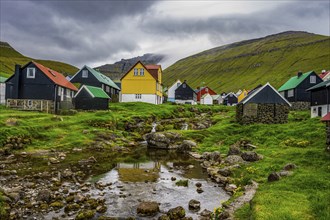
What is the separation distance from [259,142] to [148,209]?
25.0 m

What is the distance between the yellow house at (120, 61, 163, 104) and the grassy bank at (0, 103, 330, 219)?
25.2ft

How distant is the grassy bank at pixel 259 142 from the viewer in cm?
1530

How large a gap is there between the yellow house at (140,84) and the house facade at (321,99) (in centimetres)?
3677

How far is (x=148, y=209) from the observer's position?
17.5 meters

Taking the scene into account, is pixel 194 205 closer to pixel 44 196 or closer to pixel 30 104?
pixel 44 196

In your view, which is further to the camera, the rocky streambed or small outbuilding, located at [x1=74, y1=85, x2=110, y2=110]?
small outbuilding, located at [x1=74, y1=85, x2=110, y2=110]

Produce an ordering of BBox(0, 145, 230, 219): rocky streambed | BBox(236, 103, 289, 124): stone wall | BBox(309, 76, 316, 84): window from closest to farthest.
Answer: BBox(0, 145, 230, 219): rocky streambed
BBox(236, 103, 289, 124): stone wall
BBox(309, 76, 316, 84): window

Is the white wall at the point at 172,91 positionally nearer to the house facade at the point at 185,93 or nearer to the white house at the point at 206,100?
the house facade at the point at 185,93

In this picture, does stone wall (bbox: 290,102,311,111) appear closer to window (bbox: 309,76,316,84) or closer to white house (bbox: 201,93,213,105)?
window (bbox: 309,76,316,84)

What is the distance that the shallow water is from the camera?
18828mm

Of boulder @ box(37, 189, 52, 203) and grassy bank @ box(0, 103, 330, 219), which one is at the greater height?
grassy bank @ box(0, 103, 330, 219)

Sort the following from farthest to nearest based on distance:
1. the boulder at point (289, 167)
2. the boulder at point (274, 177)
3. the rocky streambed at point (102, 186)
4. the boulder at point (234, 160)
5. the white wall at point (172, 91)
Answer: the white wall at point (172, 91) → the boulder at point (234, 160) → the boulder at point (289, 167) → the boulder at point (274, 177) → the rocky streambed at point (102, 186)

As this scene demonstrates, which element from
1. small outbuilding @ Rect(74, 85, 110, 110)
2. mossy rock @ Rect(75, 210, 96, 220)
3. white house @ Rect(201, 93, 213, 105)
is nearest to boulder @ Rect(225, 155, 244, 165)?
mossy rock @ Rect(75, 210, 96, 220)

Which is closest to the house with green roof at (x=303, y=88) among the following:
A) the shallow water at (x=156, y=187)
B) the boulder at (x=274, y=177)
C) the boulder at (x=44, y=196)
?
the shallow water at (x=156, y=187)
